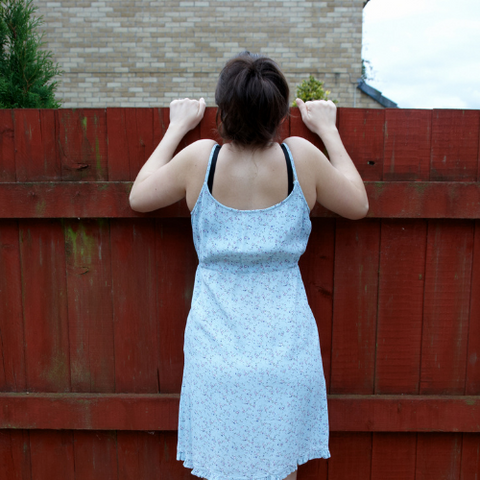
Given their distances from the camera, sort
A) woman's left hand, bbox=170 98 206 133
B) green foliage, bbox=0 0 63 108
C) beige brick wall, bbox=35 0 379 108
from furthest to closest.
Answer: beige brick wall, bbox=35 0 379 108
green foliage, bbox=0 0 63 108
woman's left hand, bbox=170 98 206 133

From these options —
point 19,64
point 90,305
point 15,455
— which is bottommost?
point 15,455

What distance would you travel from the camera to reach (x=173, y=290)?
1.84m

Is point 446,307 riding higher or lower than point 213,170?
lower

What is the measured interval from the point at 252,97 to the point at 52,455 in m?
1.84

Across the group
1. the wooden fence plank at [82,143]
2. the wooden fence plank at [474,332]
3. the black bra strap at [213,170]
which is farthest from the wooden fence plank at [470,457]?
the wooden fence plank at [82,143]

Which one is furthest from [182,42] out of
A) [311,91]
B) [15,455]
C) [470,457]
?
[470,457]

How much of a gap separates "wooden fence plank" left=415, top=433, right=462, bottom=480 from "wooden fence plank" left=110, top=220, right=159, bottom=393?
1.24 metres

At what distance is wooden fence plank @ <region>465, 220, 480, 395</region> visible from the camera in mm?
1796

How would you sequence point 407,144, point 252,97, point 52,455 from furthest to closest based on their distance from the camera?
point 52,455 < point 407,144 < point 252,97

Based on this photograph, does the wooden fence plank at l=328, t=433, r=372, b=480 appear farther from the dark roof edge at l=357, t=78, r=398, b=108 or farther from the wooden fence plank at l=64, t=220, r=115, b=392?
the dark roof edge at l=357, t=78, r=398, b=108

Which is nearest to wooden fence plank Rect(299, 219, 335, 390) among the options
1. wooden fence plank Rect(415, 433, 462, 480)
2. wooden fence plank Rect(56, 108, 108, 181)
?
wooden fence plank Rect(415, 433, 462, 480)

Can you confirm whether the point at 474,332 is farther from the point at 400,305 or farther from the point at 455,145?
the point at 455,145

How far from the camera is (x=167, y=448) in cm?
192

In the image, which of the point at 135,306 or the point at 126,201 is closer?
the point at 126,201
